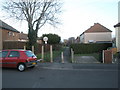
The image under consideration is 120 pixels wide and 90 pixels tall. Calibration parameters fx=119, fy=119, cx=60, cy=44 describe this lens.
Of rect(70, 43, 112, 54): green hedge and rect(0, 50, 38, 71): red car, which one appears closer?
rect(0, 50, 38, 71): red car

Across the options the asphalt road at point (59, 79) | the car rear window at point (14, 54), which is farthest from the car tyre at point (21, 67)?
the car rear window at point (14, 54)

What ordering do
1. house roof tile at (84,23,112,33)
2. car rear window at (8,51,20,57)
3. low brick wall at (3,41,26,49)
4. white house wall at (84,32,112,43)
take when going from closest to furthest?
car rear window at (8,51,20,57)
low brick wall at (3,41,26,49)
white house wall at (84,32,112,43)
house roof tile at (84,23,112,33)

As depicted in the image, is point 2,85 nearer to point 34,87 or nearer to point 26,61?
point 34,87

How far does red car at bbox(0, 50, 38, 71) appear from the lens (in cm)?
820

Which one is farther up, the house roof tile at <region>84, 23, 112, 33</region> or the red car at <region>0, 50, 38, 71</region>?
the house roof tile at <region>84, 23, 112, 33</region>

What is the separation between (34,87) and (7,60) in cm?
420

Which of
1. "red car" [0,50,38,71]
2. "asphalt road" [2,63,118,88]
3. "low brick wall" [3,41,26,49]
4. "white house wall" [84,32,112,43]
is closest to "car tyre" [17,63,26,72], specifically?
"red car" [0,50,38,71]

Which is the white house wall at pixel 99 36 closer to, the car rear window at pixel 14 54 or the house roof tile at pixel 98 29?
the house roof tile at pixel 98 29

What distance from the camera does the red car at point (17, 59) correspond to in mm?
8195

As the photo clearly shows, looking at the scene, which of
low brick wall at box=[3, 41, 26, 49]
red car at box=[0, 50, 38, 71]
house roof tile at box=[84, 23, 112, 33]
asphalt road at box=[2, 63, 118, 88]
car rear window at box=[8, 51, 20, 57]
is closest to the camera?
asphalt road at box=[2, 63, 118, 88]

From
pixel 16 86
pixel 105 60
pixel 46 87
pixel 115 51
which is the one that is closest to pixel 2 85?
pixel 16 86

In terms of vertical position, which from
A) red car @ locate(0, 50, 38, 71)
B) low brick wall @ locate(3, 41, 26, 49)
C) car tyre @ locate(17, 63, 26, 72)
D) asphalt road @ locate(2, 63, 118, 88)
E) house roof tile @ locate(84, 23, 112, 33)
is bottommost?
asphalt road @ locate(2, 63, 118, 88)

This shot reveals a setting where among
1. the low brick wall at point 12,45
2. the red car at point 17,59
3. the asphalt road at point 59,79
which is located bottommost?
the asphalt road at point 59,79

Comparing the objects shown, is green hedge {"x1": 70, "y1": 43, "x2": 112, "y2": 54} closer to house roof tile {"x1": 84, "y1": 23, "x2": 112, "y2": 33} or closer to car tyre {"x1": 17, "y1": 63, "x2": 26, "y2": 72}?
car tyre {"x1": 17, "y1": 63, "x2": 26, "y2": 72}
